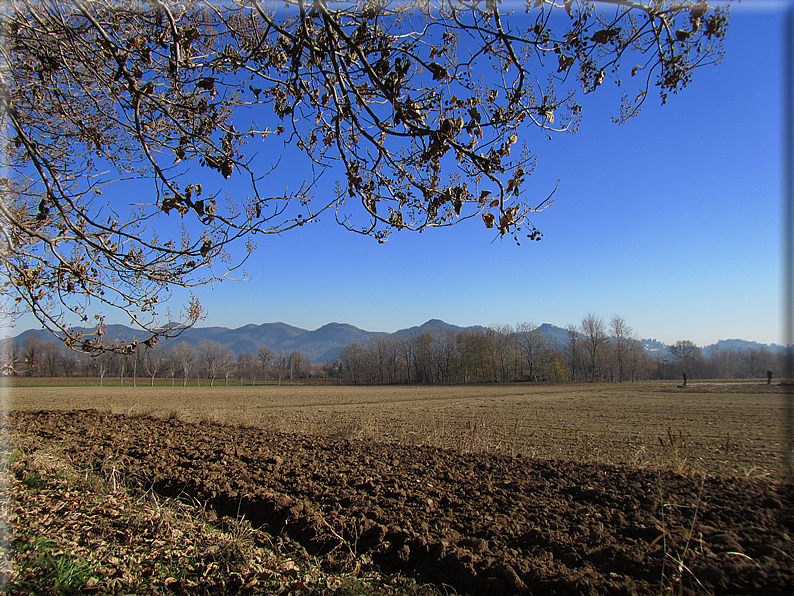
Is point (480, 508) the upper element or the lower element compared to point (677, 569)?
lower

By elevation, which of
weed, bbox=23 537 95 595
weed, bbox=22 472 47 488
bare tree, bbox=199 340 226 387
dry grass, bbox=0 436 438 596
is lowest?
bare tree, bbox=199 340 226 387

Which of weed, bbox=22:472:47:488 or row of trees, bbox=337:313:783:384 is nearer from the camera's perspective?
weed, bbox=22:472:47:488

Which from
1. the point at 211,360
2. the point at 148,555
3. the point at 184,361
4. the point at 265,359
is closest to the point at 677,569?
the point at 148,555

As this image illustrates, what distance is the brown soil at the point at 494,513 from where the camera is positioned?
2.84 m

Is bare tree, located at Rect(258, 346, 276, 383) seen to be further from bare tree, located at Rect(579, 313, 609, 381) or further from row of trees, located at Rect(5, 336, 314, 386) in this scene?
bare tree, located at Rect(579, 313, 609, 381)

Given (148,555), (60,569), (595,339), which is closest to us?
(60,569)

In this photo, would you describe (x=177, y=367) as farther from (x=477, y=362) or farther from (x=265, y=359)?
(x=477, y=362)

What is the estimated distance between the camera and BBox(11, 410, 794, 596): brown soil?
284 cm

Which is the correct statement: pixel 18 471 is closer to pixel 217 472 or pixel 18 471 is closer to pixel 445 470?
pixel 217 472

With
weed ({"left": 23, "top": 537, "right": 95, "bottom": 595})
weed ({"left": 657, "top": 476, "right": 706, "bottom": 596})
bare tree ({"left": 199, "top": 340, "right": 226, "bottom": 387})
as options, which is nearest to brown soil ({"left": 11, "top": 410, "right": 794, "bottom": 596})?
weed ({"left": 657, "top": 476, "right": 706, "bottom": 596})

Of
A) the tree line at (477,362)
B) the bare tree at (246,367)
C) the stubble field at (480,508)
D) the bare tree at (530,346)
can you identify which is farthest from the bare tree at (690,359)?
the bare tree at (246,367)

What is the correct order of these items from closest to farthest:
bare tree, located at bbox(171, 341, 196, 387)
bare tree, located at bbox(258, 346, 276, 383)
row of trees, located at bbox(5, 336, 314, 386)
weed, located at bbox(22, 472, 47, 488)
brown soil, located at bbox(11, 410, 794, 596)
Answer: brown soil, located at bbox(11, 410, 794, 596) < weed, located at bbox(22, 472, 47, 488) < row of trees, located at bbox(5, 336, 314, 386) < bare tree, located at bbox(171, 341, 196, 387) < bare tree, located at bbox(258, 346, 276, 383)

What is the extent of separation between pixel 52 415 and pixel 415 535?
11.4 meters

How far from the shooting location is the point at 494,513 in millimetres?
4020
